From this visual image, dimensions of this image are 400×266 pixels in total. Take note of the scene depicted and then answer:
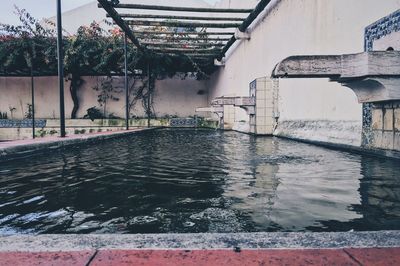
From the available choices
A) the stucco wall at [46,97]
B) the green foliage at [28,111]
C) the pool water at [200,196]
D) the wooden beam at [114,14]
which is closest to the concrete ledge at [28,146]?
the pool water at [200,196]

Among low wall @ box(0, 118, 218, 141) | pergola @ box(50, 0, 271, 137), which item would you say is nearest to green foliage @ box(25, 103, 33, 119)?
low wall @ box(0, 118, 218, 141)

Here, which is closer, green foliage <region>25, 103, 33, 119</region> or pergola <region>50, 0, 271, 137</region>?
pergola <region>50, 0, 271, 137</region>

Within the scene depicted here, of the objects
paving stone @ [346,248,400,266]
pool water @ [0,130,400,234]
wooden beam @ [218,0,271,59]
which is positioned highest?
wooden beam @ [218,0,271,59]

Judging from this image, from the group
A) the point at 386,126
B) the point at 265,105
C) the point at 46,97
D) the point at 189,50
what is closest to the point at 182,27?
the point at 189,50

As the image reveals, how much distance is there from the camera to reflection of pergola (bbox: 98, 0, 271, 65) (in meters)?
7.42

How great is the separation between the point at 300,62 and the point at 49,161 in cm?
284

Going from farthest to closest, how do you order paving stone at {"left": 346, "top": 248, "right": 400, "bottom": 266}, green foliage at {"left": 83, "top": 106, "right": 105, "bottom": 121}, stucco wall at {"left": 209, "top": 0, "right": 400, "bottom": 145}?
green foliage at {"left": 83, "top": 106, "right": 105, "bottom": 121}, stucco wall at {"left": 209, "top": 0, "right": 400, "bottom": 145}, paving stone at {"left": 346, "top": 248, "right": 400, "bottom": 266}

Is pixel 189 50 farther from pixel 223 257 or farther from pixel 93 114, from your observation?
pixel 223 257

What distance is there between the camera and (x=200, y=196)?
6.27ft

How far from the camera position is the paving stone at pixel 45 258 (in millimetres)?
869

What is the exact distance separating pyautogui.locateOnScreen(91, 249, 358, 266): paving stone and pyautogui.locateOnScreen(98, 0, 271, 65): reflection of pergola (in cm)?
651

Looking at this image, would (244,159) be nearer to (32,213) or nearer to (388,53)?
(388,53)

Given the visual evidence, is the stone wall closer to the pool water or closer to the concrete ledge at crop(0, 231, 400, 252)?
the pool water

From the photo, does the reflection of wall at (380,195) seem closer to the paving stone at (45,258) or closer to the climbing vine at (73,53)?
the paving stone at (45,258)
